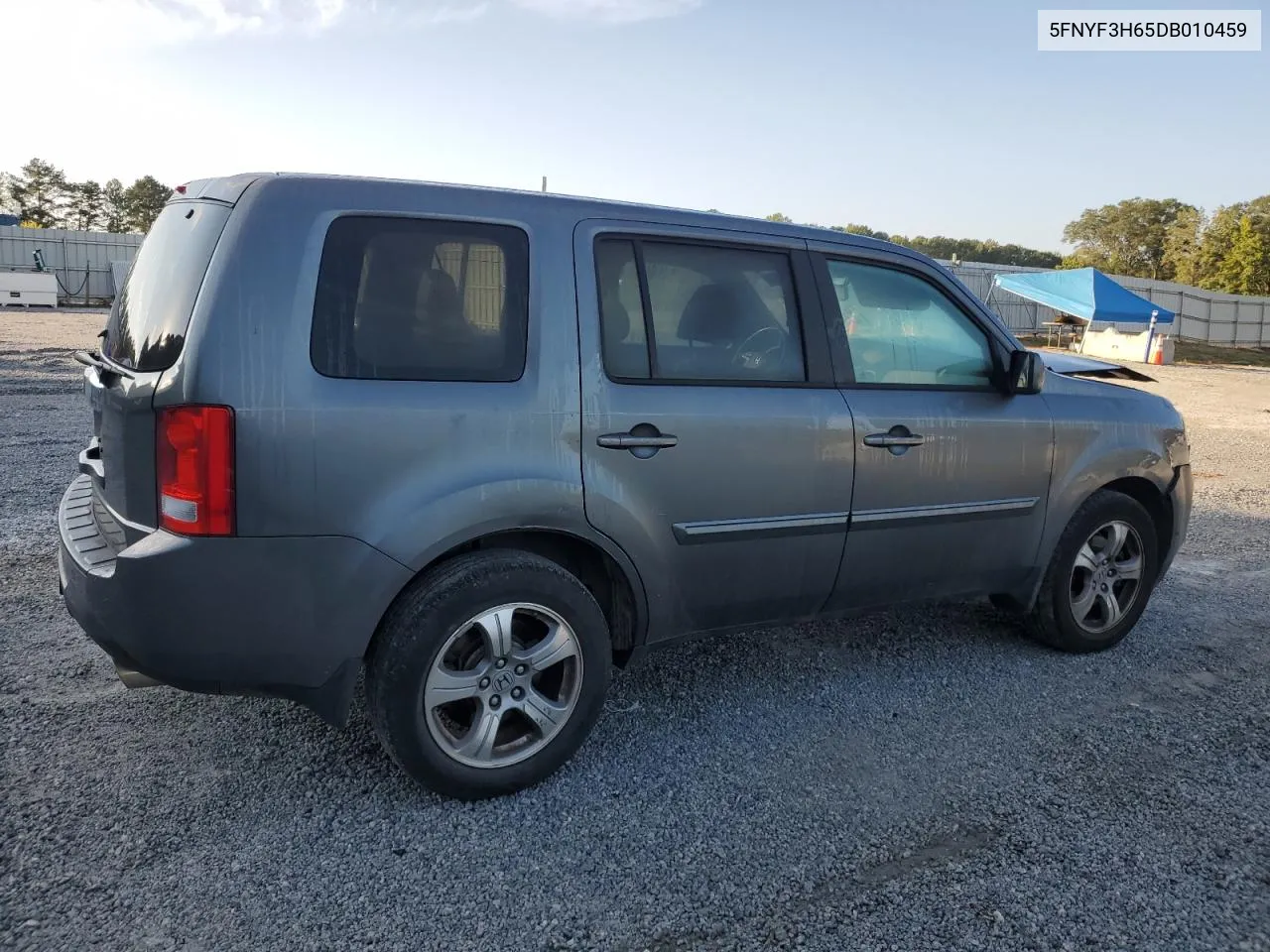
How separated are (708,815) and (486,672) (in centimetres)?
82

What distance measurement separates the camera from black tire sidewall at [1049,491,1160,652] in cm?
430

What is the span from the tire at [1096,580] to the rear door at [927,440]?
0.76 feet

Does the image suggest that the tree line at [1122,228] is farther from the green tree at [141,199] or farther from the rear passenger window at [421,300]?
the rear passenger window at [421,300]

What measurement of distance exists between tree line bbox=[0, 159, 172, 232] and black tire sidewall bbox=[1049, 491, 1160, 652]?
66.5 meters

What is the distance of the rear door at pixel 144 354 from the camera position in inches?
105

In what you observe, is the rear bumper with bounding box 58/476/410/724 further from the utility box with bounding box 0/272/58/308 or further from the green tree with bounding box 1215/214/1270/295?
the green tree with bounding box 1215/214/1270/295

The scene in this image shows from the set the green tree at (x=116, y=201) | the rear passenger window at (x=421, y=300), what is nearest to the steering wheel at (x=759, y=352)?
the rear passenger window at (x=421, y=300)

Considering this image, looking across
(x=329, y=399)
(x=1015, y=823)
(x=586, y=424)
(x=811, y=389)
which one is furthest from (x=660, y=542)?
(x=1015, y=823)

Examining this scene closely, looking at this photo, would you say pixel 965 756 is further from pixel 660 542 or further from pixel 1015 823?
pixel 660 542

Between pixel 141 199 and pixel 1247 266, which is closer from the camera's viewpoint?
pixel 1247 266

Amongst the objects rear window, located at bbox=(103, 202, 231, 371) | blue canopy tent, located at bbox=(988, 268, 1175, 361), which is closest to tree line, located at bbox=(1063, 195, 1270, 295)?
blue canopy tent, located at bbox=(988, 268, 1175, 361)

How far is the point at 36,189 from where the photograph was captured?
61.8 metres

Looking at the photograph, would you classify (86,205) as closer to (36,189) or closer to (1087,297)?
(36,189)

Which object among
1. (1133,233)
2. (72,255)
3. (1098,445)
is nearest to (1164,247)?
(1133,233)
